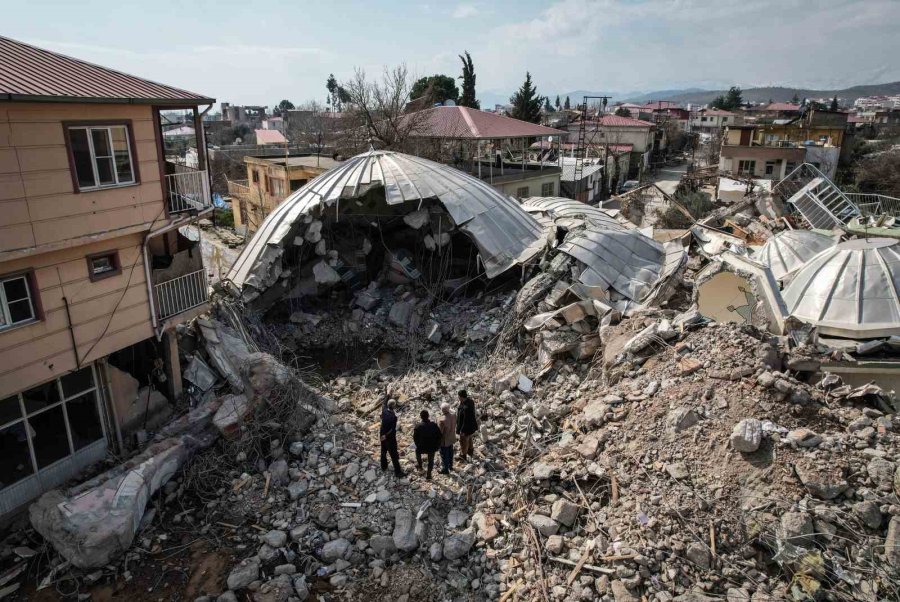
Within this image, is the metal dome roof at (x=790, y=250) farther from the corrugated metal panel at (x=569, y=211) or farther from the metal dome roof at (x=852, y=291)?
the corrugated metal panel at (x=569, y=211)

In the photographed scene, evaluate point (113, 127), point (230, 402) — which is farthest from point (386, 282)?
point (113, 127)

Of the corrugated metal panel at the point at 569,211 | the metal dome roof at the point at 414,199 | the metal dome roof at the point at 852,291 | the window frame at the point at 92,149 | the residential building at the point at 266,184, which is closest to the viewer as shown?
the window frame at the point at 92,149

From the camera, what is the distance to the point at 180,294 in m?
12.5

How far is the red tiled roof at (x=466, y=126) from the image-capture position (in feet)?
97.8

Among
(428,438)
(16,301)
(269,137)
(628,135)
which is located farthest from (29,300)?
(269,137)

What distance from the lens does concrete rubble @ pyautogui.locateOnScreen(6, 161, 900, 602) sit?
7840mm

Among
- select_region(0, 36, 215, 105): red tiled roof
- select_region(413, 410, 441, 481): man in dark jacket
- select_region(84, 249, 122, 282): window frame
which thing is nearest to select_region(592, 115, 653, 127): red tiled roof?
select_region(0, 36, 215, 105): red tiled roof

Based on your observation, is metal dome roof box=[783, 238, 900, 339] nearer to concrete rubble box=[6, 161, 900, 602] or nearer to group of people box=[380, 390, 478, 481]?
concrete rubble box=[6, 161, 900, 602]

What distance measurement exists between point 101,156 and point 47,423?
513 cm

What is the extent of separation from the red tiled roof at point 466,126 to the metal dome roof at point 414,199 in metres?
10.7

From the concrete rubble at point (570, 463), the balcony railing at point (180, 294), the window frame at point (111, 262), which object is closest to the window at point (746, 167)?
the concrete rubble at point (570, 463)

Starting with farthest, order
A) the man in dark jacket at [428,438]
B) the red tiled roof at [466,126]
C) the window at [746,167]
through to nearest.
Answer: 1. the window at [746,167]
2. the red tiled roof at [466,126]
3. the man in dark jacket at [428,438]

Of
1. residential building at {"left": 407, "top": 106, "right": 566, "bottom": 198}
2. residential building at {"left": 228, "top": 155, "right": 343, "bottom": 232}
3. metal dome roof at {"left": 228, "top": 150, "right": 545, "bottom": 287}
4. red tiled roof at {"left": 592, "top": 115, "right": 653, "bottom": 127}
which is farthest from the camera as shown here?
red tiled roof at {"left": 592, "top": 115, "right": 653, "bottom": 127}

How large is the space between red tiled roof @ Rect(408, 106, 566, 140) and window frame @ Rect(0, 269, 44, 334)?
22.3 meters
